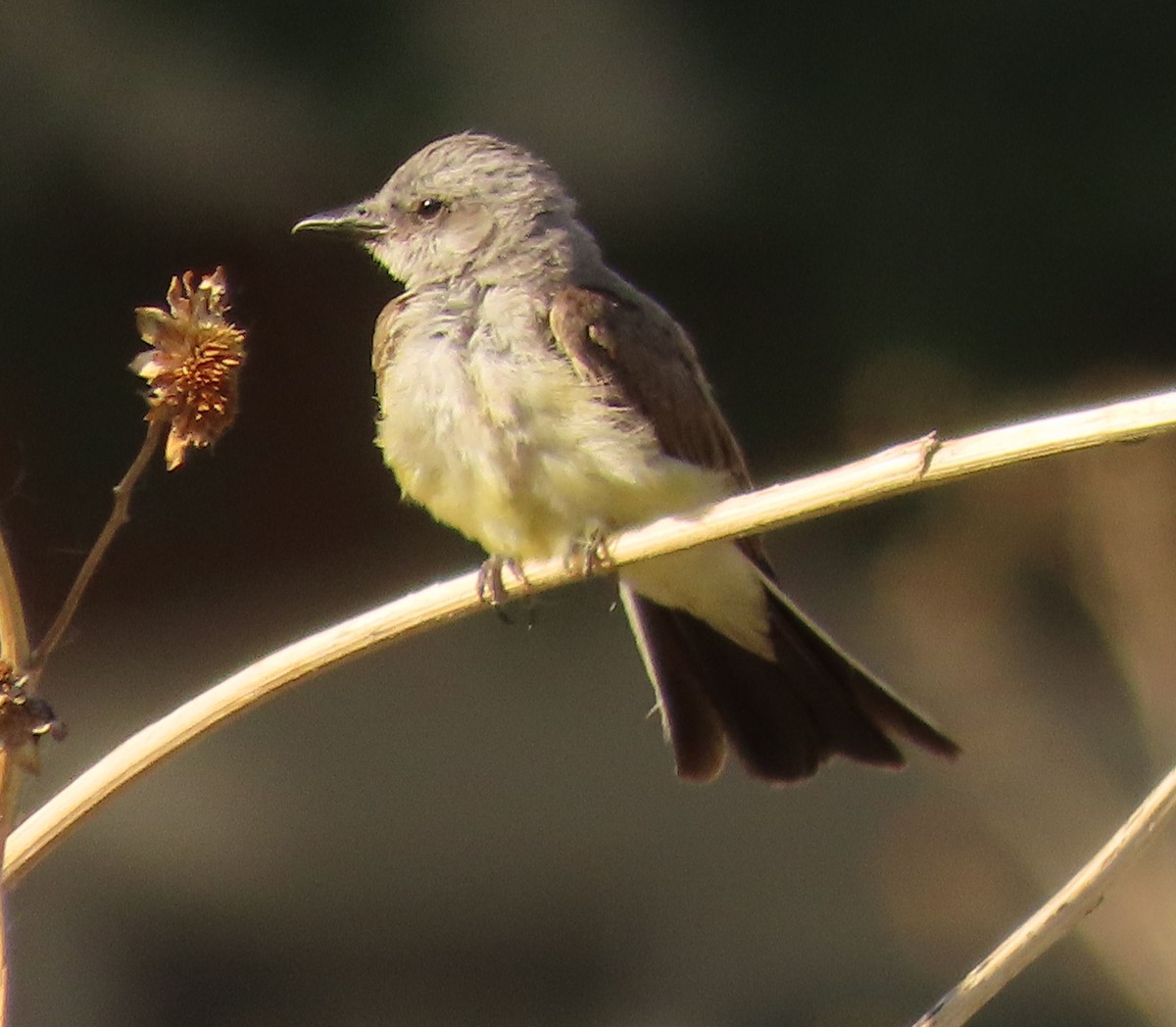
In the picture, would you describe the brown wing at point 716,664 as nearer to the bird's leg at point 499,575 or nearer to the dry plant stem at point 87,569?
the bird's leg at point 499,575

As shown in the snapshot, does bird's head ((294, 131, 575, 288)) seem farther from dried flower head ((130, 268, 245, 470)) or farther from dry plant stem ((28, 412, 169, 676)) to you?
dry plant stem ((28, 412, 169, 676))

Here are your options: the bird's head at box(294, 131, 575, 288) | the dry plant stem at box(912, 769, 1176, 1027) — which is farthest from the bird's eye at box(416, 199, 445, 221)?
the dry plant stem at box(912, 769, 1176, 1027)

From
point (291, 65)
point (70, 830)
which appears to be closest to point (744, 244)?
point (291, 65)

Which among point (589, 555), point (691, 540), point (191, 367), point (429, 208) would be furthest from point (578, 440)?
point (191, 367)

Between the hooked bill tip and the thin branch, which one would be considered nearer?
the thin branch

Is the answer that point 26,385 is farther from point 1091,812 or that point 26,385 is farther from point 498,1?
point 1091,812

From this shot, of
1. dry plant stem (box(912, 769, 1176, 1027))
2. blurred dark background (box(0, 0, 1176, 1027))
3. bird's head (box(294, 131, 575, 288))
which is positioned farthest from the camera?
blurred dark background (box(0, 0, 1176, 1027))
